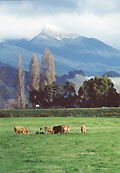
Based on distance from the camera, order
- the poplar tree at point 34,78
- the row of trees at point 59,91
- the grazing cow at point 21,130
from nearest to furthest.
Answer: the grazing cow at point 21,130 < the row of trees at point 59,91 < the poplar tree at point 34,78

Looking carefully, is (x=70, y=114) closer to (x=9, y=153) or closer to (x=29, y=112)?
(x=29, y=112)

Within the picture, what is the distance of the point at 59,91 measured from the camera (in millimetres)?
99375

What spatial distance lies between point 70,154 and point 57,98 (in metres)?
80.3

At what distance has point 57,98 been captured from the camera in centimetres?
9869

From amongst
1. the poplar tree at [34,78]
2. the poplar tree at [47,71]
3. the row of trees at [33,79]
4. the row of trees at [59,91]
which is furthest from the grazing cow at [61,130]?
the poplar tree at [47,71]

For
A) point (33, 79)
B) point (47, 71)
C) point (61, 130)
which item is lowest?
point (61, 130)

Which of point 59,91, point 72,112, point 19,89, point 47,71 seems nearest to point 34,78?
point 19,89

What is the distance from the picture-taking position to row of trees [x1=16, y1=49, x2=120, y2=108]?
294 feet

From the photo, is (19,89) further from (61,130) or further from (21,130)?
(61,130)

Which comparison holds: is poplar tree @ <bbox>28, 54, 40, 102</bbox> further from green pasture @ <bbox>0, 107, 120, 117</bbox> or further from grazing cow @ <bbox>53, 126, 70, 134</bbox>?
grazing cow @ <bbox>53, 126, 70, 134</bbox>

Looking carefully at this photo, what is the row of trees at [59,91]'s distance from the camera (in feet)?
294

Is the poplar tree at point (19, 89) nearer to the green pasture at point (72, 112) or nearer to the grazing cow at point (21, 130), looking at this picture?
the green pasture at point (72, 112)

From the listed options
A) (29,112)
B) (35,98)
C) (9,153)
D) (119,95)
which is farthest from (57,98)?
(9,153)

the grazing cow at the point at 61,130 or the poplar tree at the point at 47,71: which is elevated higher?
the poplar tree at the point at 47,71
